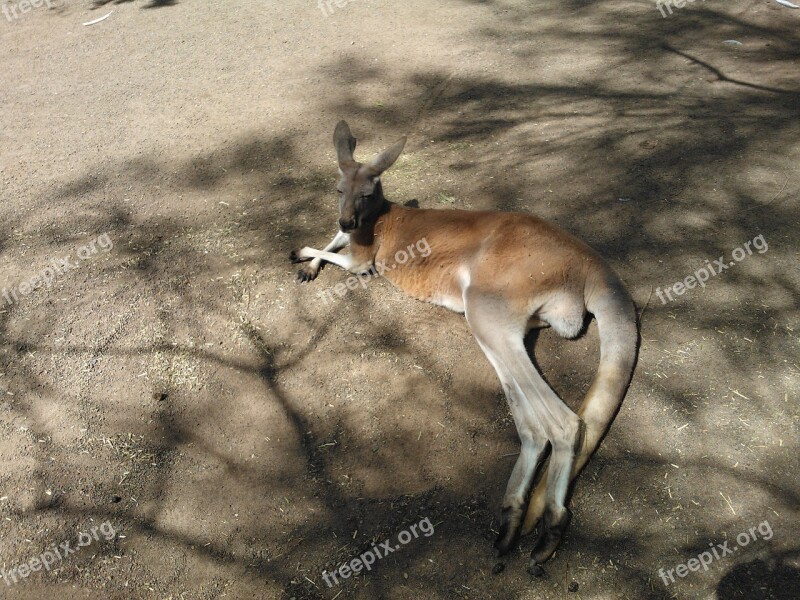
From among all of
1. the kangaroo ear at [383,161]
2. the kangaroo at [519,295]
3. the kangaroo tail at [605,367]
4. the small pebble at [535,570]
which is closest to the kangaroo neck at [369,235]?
the kangaroo at [519,295]

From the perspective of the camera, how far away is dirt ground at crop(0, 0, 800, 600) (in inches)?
119

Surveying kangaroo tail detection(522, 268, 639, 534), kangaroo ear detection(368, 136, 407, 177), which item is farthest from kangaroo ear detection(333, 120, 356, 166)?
kangaroo tail detection(522, 268, 639, 534)

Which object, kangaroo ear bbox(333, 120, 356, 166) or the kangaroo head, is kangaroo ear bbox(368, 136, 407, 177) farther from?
kangaroo ear bbox(333, 120, 356, 166)

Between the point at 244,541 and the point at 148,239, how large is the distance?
2.57 meters

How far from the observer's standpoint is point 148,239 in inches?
191

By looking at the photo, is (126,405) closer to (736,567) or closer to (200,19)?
(736,567)

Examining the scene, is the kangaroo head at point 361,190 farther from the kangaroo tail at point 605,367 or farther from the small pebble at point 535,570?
the small pebble at point 535,570

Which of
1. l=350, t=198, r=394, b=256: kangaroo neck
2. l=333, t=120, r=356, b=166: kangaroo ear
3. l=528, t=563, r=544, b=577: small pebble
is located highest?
l=333, t=120, r=356, b=166: kangaroo ear

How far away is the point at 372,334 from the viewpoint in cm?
405

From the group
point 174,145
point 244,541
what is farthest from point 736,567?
point 174,145

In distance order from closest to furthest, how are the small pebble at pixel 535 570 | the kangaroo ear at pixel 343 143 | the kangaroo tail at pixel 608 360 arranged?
the small pebble at pixel 535 570 < the kangaroo tail at pixel 608 360 < the kangaroo ear at pixel 343 143

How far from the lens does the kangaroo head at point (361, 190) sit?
13.9 ft

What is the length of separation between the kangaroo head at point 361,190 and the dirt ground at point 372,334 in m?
0.46

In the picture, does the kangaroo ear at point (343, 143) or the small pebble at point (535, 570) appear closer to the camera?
the small pebble at point (535, 570)
